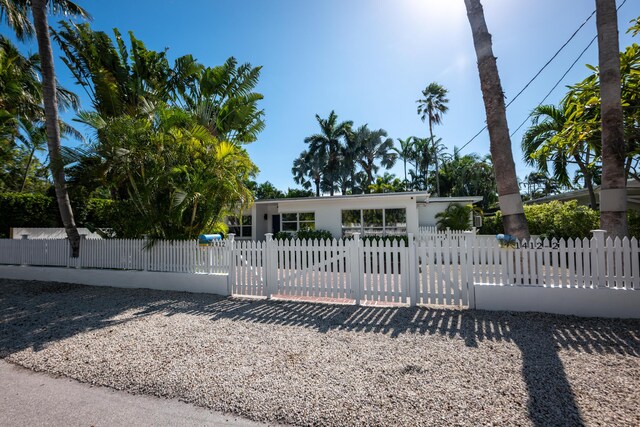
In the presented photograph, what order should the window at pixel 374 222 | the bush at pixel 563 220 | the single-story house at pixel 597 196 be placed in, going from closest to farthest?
the bush at pixel 563 220
the single-story house at pixel 597 196
the window at pixel 374 222

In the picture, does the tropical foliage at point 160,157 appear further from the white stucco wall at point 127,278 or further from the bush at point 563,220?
the bush at point 563,220

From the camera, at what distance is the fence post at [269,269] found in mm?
6602

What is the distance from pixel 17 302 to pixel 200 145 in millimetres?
5337

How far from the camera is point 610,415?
2400 mm

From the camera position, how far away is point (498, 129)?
593 centimetres

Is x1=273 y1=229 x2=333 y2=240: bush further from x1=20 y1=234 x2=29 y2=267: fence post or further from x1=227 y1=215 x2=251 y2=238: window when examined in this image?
x1=20 y1=234 x2=29 y2=267: fence post

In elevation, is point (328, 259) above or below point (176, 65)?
below

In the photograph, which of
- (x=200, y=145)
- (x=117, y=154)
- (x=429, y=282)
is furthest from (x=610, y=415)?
(x=117, y=154)

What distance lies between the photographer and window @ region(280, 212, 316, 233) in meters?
16.4

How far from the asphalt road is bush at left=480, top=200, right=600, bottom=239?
485 inches

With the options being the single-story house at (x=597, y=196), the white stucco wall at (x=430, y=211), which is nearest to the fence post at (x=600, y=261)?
the single-story house at (x=597, y=196)

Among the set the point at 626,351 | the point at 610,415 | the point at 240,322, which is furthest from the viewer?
the point at 240,322

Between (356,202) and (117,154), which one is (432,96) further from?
(117,154)

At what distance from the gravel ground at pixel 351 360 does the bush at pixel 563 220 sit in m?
8.51
